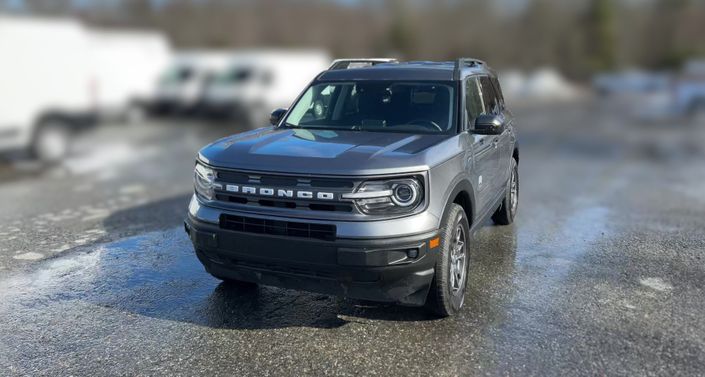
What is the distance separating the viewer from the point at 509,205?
24.0 feet

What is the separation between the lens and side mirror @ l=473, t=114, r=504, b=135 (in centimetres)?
512

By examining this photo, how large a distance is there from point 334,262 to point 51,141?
11068mm

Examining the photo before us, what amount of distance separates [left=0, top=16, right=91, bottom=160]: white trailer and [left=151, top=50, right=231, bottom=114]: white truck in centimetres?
797

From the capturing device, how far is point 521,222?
762 cm

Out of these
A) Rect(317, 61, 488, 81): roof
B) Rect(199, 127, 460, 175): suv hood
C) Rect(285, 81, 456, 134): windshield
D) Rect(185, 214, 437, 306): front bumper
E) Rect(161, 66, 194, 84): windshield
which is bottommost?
Rect(161, 66, 194, 84): windshield

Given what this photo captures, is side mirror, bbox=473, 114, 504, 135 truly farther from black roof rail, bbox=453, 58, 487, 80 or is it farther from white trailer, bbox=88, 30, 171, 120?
white trailer, bbox=88, 30, 171, 120

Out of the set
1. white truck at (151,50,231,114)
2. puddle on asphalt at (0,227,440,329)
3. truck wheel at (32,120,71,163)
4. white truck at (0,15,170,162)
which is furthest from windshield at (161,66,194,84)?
puddle on asphalt at (0,227,440,329)

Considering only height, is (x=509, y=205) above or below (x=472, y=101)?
below

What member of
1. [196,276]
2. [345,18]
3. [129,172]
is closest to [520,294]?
[196,276]

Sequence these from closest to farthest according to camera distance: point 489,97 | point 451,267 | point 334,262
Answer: point 334,262
point 451,267
point 489,97

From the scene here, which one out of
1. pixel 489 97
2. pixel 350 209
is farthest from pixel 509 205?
pixel 350 209

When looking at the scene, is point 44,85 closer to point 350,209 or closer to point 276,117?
point 276,117

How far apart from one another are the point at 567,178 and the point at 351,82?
6445mm

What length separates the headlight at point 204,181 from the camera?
4.54 meters
